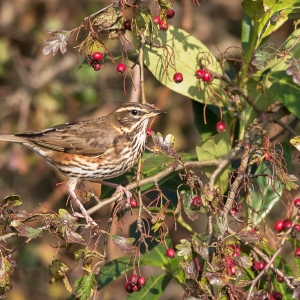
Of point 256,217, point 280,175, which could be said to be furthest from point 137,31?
point 256,217

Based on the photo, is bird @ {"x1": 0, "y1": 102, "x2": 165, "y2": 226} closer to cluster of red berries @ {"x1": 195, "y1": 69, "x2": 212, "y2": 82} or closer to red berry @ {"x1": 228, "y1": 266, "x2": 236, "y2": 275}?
cluster of red berries @ {"x1": 195, "y1": 69, "x2": 212, "y2": 82}

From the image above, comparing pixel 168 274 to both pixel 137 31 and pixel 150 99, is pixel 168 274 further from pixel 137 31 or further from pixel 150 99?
pixel 150 99

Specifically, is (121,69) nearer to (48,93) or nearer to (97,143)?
(97,143)

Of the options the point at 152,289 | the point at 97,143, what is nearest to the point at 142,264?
the point at 152,289

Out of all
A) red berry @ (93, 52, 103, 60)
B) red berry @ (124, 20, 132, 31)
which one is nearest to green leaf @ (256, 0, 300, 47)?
red berry @ (124, 20, 132, 31)

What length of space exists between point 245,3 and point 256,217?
1.36 metres

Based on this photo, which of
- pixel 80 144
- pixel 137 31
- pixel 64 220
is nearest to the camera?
pixel 64 220

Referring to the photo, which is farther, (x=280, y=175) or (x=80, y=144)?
(x=80, y=144)

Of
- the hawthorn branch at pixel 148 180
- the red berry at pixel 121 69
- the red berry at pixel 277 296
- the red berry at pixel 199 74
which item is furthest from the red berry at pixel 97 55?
the red berry at pixel 277 296

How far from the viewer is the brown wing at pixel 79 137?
15.9ft

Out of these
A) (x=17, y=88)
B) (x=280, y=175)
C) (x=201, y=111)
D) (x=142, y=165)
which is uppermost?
(x=280, y=175)

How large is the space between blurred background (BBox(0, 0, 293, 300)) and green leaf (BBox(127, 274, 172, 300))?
3.65 metres

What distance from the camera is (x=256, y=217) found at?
12.7 ft

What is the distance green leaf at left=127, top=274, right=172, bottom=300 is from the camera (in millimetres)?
3877
